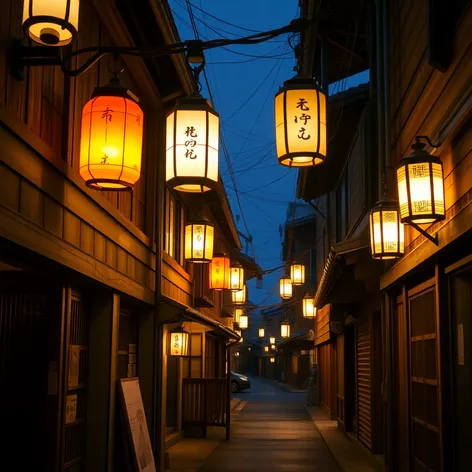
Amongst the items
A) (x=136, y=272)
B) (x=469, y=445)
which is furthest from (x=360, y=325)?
(x=469, y=445)

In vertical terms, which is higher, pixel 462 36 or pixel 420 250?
pixel 462 36

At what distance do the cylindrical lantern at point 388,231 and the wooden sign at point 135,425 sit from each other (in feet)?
13.9

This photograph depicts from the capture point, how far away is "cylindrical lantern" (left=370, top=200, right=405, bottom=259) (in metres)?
10.8

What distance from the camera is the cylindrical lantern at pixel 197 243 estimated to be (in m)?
17.1

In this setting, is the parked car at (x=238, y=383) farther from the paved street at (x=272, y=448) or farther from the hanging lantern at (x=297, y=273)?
Result: the paved street at (x=272, y=448)

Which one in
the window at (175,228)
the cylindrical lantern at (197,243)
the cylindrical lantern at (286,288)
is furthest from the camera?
the cylindrical lantern at (286,288)

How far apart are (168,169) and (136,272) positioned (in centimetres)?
362

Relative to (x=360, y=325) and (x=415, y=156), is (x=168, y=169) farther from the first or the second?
(x=360, y=325)

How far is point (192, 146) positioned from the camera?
8.73 meters

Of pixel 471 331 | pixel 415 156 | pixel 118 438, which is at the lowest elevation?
pixel 118 438

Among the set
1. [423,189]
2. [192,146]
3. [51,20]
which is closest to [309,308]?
[192,146]

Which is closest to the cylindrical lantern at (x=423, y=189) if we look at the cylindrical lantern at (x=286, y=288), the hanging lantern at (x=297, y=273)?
the hanging lantern at (x=297, y=273)

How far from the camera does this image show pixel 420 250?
9.55m

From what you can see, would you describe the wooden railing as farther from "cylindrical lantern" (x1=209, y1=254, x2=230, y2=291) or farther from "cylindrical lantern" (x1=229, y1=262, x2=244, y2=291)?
"cylindrical lantern" (x1=229, y1=262, x2=244, y2=291)
